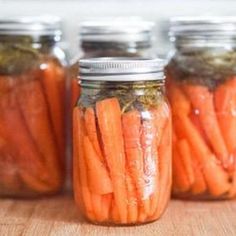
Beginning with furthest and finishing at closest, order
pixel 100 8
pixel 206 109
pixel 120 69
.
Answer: pixel 100 8 → pixel 206 109 → pixel 120 69

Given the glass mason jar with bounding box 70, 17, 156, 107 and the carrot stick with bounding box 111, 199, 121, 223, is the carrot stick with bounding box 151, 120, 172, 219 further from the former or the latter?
the glass mason jar with bounding box 70, 17, 156, 107

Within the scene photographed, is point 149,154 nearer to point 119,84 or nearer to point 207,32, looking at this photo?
point 119,84

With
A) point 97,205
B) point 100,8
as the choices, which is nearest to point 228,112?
point 97,205

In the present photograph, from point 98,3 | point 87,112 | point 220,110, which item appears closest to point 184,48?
point 220,110

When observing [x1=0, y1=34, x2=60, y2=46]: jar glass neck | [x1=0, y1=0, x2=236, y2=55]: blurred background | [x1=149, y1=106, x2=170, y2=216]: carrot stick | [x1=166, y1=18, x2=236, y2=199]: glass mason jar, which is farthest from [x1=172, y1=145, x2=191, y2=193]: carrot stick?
[x1=0, y1=0, x2=236, y2=55]: blurred background

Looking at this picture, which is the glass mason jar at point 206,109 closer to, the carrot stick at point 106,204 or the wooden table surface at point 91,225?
the wooden table surface at point 91,225

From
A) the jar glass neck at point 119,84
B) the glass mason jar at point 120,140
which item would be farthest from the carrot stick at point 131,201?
the jar glass neck at point 119,84
